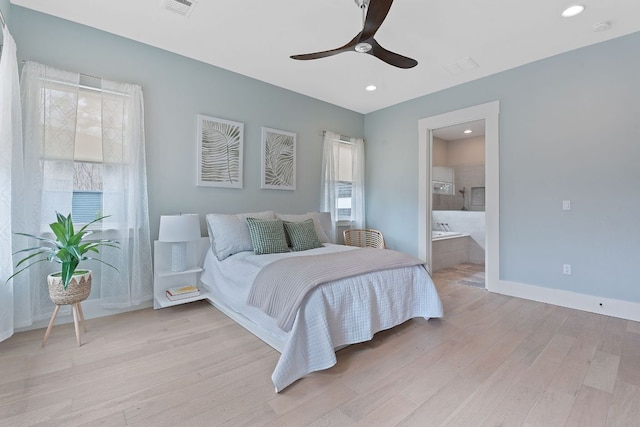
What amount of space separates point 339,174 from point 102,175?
10.4ft

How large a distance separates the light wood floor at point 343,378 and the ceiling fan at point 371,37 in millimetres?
2311

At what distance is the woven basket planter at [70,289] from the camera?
2.14 m

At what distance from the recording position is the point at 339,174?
479cm

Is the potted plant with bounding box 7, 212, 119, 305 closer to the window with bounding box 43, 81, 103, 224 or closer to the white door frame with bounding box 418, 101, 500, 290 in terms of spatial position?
the window with bounding box 43, 81, 103, 224

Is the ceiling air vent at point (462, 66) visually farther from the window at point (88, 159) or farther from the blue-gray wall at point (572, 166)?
the window at point (88, 159)

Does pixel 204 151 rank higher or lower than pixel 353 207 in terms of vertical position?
higher

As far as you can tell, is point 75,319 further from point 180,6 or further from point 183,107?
point 180,6

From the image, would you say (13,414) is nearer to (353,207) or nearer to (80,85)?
(80,85)

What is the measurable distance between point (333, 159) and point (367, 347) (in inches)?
121

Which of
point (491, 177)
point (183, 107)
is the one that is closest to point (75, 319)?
point (183, 107)

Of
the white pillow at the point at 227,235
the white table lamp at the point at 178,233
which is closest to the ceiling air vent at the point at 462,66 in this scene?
the white pillow at the point at 227,235

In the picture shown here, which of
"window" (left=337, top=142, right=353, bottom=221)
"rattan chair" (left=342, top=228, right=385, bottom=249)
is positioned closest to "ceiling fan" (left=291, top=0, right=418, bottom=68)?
"window" (left=337, top=142, right=353, bottom=221)

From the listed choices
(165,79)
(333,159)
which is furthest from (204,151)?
(333,159)

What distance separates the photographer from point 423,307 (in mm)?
2646
